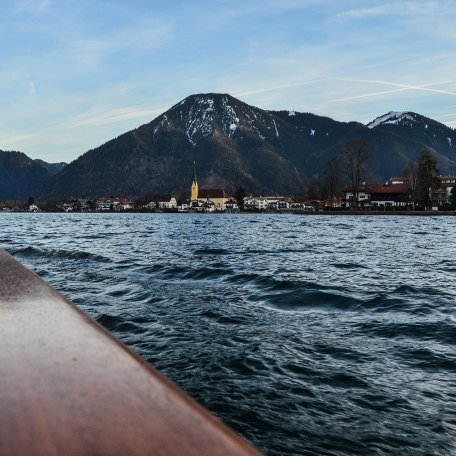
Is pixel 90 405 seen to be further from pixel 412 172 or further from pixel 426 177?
pixel 412 172

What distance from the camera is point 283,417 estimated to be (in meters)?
3.59

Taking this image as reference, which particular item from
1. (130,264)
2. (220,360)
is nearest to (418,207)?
(130,264)

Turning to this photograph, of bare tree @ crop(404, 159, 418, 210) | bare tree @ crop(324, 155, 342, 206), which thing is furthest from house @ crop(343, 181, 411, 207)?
bare tree @ crop(404, 159, 418, 210)

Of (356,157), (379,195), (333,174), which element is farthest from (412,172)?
(379,195)

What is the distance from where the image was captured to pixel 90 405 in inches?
34.9

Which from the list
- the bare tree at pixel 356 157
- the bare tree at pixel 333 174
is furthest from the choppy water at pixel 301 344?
the bare tree at pixel 333 174

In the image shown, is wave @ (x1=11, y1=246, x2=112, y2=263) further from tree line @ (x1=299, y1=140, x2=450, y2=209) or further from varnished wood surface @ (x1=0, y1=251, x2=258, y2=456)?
tree line @ (x1=299, y1=140, x2=450, y2=209)

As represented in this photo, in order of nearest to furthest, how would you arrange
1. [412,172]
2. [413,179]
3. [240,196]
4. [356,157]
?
[356,157]
[413,179]
[412,172]
[240,196]

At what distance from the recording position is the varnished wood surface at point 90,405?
75 centimetres

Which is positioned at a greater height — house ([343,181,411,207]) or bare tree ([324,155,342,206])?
→ bare tree ([324,155,342,206])

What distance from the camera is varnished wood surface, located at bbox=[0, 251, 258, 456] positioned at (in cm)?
75

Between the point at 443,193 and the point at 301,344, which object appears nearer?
the point at 301,344

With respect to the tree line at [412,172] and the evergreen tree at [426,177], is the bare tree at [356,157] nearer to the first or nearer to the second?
the tree line at [412,172]

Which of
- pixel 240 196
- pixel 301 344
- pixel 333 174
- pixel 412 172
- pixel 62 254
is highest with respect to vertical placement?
pixel 333 174
